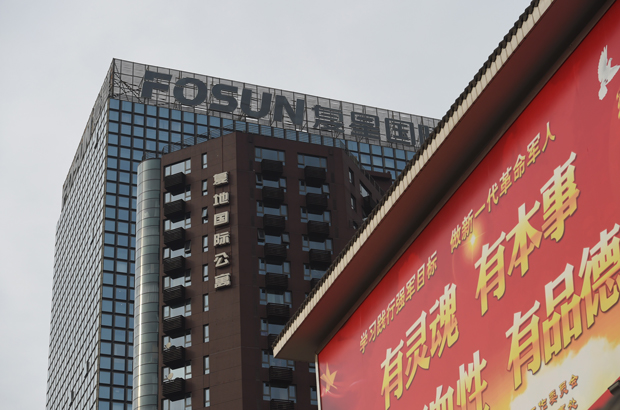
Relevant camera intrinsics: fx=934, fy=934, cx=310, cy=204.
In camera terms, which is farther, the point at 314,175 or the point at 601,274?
the point at 314,175

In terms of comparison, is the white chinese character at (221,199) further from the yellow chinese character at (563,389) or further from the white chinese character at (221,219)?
the yellow chinese character at (563,389)

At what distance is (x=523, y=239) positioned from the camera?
85.9ft

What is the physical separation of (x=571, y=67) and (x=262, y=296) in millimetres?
73187

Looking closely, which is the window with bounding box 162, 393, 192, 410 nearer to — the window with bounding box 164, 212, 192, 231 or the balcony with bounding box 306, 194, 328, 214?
the window with bounding box 164, 212, 192, 231

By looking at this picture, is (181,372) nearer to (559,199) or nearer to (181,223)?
(181,223)

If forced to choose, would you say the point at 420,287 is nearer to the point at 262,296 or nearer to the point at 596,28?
the point at 596,28

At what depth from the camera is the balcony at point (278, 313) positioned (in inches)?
3735

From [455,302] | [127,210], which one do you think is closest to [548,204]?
[455,302]

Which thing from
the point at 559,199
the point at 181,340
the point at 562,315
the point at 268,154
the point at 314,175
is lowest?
the point at 562,315

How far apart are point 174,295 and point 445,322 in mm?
70771

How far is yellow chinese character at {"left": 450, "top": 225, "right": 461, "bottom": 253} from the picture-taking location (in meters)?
30.2

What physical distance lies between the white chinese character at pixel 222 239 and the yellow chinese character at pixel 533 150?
73.6 meters

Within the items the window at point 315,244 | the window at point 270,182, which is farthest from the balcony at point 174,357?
the window at point 270,182


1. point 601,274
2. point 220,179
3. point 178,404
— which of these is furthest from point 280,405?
point 601,274
